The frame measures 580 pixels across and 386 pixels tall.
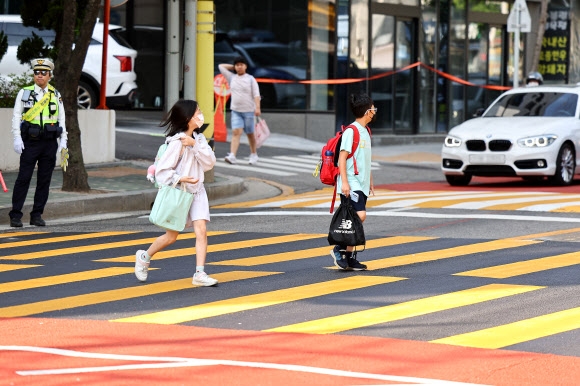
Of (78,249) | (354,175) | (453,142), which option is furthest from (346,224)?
(453,142)

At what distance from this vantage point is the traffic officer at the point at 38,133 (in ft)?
47.8

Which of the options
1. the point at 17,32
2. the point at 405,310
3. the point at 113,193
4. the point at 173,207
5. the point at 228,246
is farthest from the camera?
the point at 17,32

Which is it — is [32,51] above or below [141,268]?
above

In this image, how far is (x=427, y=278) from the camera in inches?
411

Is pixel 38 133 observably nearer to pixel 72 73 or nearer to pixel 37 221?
pixel 37 221

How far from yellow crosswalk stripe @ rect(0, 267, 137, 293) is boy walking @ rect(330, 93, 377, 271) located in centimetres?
185

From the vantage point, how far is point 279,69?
2856 cm

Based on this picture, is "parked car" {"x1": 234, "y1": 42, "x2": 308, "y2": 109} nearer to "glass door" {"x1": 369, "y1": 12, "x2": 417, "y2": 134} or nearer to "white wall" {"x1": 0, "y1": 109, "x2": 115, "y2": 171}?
"glass door" {"x1": 369, "y1": 12, "x2": 417, "y2": 134}

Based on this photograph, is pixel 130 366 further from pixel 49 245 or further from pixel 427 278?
pixel 49 245

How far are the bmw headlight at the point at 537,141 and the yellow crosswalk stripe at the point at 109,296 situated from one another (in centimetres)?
964

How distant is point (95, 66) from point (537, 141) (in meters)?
8.98

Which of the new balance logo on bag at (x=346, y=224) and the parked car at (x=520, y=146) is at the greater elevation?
the parked car at (x=520, y=146)

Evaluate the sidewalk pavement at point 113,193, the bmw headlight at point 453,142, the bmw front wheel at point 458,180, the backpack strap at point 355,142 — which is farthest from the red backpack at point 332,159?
the bmw front wheel at point 458,180

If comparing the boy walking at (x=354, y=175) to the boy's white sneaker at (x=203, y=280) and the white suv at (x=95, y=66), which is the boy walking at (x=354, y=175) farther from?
the white suv at (x=95, y=66)
